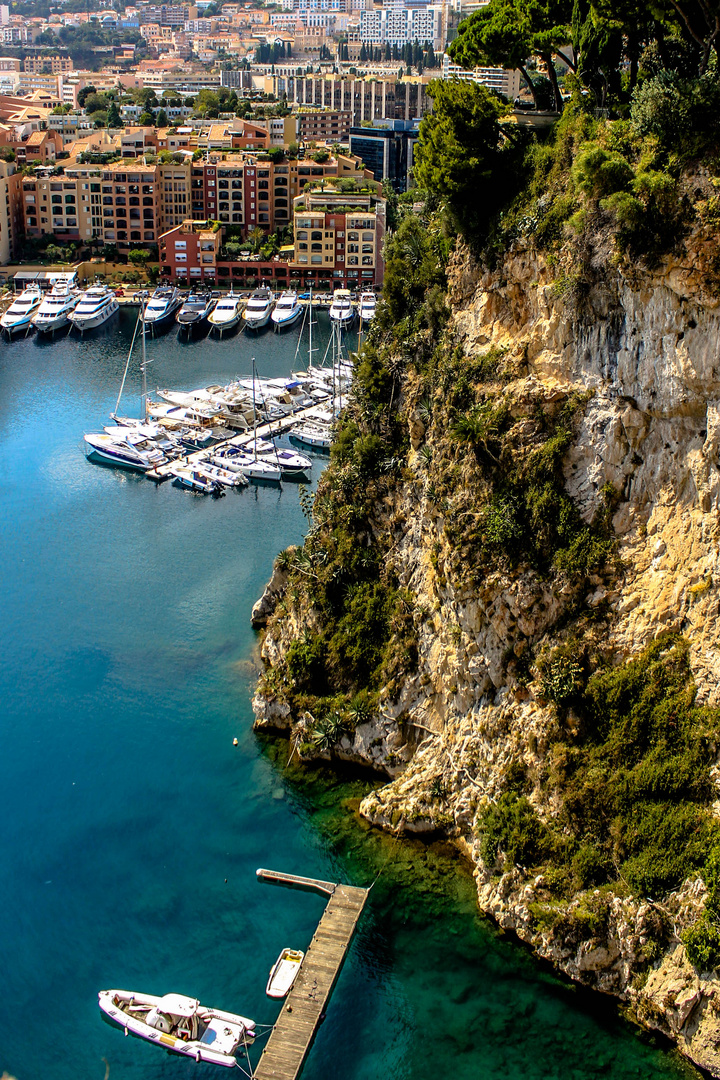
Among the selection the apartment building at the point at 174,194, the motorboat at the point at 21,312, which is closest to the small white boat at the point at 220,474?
the motorboat at the point at 21,312

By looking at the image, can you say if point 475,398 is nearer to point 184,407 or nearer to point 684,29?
point 684,29

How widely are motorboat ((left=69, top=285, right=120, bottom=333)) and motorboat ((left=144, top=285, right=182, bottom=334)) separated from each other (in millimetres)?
3951

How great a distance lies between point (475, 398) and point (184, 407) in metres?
46.4

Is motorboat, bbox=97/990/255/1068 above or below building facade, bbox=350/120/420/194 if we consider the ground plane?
below

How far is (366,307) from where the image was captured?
352 feet

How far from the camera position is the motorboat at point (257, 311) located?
105 meters

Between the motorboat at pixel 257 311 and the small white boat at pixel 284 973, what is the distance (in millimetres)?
79125

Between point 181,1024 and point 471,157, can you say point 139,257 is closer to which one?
point 471,157

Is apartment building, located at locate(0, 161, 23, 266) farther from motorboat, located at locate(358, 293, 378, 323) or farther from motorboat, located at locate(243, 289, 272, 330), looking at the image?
motorboat, located at locate(358, 293, 378, 323)

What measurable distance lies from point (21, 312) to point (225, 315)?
62.5 feet

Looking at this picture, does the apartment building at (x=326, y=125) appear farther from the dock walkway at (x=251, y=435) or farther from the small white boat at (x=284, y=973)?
the small white boat at (x=284, y=973)

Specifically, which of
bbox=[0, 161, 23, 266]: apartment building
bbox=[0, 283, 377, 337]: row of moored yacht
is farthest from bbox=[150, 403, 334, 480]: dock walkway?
bbox=[0, 161, 23, 266]: apartment building

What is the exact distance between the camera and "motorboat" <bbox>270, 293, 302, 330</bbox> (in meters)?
106

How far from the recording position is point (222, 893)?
3616 cm
